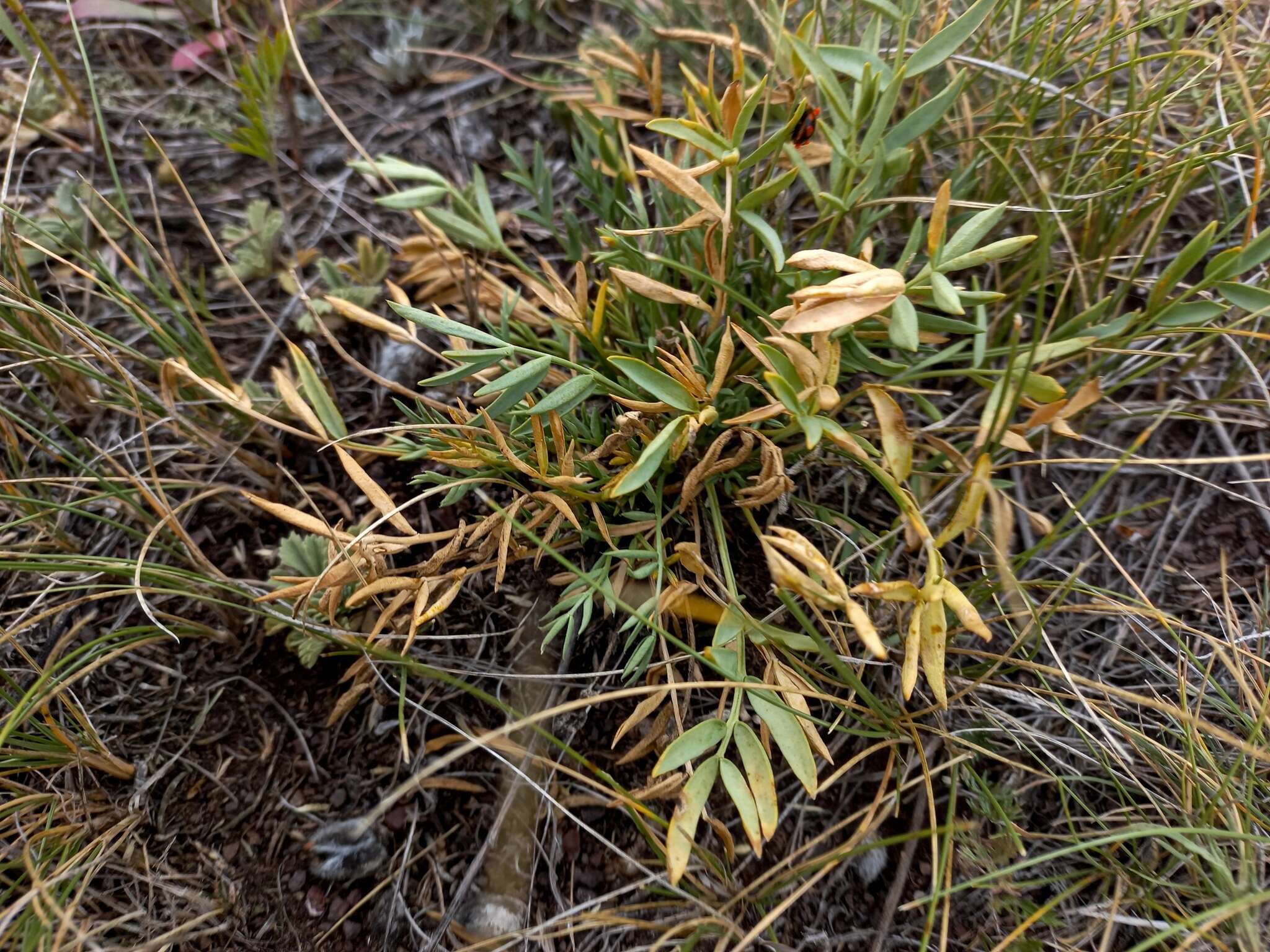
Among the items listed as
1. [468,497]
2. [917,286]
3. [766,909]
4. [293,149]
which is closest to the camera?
[917,286]

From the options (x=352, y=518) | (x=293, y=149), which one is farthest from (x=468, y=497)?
(x=293, y=149)

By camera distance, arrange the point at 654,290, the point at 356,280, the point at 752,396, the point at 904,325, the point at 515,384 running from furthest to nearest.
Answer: the point at 356,280, the point at 752,396, the point at 654,290, the point at 515,384, the point at 904,325

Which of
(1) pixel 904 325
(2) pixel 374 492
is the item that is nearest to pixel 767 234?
(1) pixel 904 325

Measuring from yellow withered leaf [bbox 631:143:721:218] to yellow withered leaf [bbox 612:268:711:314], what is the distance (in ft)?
0.41

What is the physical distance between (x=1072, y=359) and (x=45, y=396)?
1872mm

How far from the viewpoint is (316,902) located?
49.4 inches

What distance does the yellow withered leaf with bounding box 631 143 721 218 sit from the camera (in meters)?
1.17

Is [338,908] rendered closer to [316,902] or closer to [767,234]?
[316,902]

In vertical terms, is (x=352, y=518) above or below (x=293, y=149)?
below

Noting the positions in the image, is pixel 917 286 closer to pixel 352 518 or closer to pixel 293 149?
pixel 352 518

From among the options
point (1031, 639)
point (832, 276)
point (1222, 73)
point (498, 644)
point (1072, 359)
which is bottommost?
point (498, 644)

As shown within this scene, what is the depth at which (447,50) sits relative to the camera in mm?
2039

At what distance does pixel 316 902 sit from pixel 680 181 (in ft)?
3.91

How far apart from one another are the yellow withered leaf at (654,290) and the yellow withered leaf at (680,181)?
4.9 inches
